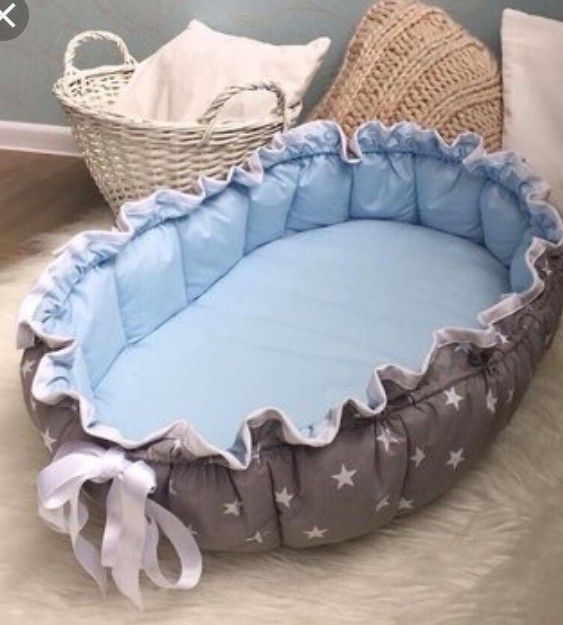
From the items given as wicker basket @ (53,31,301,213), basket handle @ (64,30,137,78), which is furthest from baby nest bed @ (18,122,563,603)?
basket handle @ (64,30,137,78)

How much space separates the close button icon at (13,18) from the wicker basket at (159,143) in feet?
1.67

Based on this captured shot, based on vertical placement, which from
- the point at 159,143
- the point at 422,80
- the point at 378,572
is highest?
the point at 422,80

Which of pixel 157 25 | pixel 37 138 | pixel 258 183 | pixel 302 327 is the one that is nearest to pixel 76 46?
pixel 157 25

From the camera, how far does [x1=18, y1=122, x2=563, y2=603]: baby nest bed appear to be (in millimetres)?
836

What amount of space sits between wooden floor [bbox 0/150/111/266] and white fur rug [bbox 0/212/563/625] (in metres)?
0.80

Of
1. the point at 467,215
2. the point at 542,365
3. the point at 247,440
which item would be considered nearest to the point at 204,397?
the point at 247,440

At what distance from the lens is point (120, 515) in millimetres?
815

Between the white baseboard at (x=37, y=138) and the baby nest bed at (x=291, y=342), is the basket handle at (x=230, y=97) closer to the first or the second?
the baby nest bed at (x=291, y=342)

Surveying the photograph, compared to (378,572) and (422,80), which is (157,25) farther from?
(378,572)

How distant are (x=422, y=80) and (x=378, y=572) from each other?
38.3 inches

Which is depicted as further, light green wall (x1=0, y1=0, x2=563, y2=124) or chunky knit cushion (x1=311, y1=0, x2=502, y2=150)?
light green wall (x1=0, y1=0, x2=563, y2=124)

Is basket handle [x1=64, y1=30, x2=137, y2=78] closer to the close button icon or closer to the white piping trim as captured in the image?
the close button icon

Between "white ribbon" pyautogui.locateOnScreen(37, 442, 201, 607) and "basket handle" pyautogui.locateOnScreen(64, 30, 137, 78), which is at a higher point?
"basket handle" pyautogui.locateOnScreen(64, 30, 137, 78)

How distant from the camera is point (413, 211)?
153 cm
